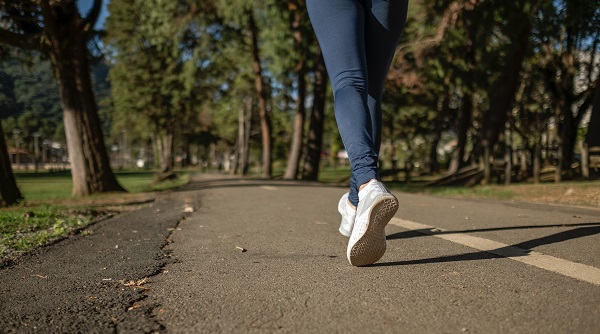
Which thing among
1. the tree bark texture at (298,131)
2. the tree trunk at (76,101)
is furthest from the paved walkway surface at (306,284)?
the tree bark texture at (298,131)

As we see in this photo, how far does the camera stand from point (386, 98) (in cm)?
3572

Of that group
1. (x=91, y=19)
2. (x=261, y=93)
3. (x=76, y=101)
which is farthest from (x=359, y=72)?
(x=261, y=93)

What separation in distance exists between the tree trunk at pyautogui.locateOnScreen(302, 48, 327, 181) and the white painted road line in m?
17.6

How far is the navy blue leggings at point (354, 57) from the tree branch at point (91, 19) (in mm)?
9860

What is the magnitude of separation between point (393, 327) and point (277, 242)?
166 cm

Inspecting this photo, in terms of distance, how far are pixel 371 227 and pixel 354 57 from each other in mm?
1026

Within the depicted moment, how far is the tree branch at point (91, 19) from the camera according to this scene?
11039 mm

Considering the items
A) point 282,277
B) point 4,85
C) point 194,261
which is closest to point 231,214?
point 194,261

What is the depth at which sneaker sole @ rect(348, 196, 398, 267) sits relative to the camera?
226 centimetres

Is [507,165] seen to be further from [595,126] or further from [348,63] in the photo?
[348,63]

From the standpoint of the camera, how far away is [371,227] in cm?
227

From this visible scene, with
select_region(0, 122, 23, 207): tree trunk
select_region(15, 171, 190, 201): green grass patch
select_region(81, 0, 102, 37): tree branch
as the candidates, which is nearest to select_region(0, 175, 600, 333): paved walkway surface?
select_region(0, 122, 23, 207): tree trunk

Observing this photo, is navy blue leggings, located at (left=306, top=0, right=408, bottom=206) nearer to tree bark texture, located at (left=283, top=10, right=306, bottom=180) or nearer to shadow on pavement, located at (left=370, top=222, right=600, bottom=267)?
shadow on pavement, located at (left=370, top=222, right=600, bottom=267)

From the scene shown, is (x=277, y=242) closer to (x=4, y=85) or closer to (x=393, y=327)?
(x=393, y=327)
